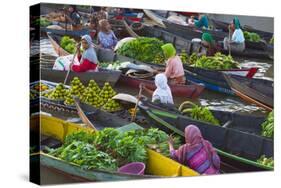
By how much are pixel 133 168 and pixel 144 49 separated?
4.36 ft

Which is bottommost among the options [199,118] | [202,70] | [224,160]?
[224,160]

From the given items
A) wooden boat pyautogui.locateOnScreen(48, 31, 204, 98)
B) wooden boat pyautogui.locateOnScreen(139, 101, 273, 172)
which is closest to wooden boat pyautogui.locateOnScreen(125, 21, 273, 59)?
wooden boat pyautogui.locateOnScreen(48, 31, 204, 98)

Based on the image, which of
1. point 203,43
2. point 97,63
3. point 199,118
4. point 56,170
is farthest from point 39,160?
point 203,43

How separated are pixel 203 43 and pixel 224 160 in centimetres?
136

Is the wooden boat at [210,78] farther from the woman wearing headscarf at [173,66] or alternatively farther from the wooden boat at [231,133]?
the wooden boat at [231,133]

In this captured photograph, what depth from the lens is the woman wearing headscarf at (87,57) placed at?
6.58 m

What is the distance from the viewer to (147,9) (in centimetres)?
701

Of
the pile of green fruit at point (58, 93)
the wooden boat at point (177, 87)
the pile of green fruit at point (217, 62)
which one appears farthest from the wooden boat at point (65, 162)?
the pile of green fruit at point (217, 62)

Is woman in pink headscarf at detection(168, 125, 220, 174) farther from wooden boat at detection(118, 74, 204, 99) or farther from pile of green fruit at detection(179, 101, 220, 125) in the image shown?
wooden boat at detection(118, 74, 204, 99)

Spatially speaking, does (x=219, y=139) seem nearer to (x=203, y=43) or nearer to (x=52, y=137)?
(x=203, y=43)

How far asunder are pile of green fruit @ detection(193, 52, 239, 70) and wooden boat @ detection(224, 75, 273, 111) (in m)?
0.13

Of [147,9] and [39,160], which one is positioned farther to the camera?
[147,9]

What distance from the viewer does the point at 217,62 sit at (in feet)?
24.3

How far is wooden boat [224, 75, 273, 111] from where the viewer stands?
7422 mm
